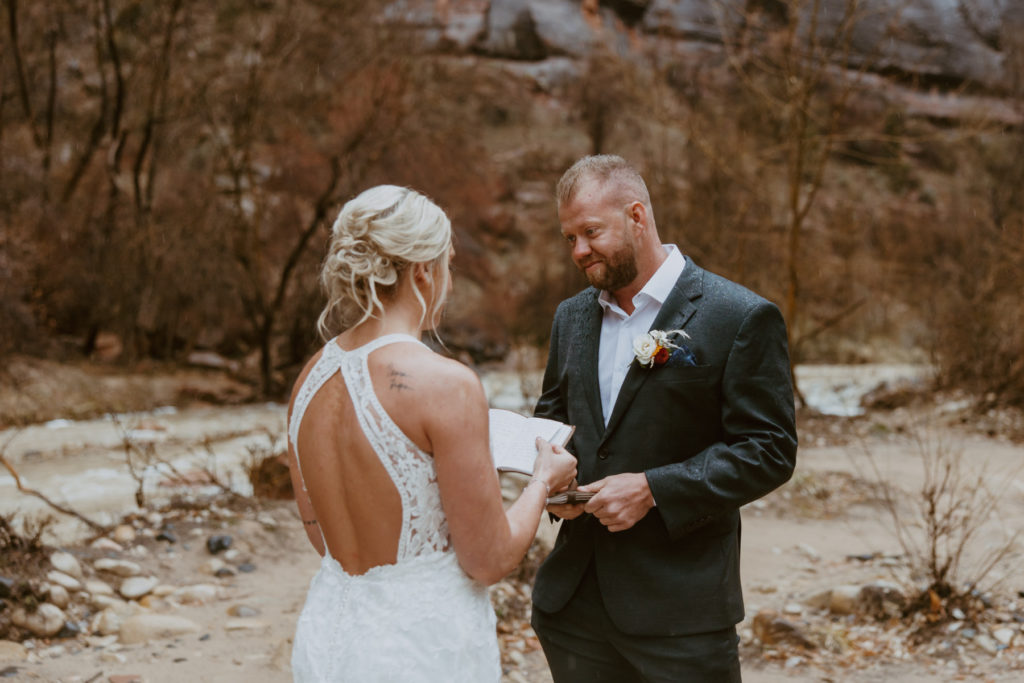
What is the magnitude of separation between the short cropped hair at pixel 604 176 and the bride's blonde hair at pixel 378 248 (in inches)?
29.3

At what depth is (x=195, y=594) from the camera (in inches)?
235

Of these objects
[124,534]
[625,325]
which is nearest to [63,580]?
[124,534]

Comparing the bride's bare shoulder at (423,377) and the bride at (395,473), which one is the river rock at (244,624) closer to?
the bride at (395,473)

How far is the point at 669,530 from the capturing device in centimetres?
258

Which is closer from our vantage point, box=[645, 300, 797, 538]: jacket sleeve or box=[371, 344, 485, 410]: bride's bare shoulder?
box=[371, 344, 485, 410]: bride's bare shoulder

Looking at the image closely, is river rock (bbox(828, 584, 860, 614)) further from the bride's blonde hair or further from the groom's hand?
the bride's blonde hair

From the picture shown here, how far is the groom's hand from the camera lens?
2564 mm

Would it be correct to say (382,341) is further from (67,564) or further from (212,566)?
(212,566)

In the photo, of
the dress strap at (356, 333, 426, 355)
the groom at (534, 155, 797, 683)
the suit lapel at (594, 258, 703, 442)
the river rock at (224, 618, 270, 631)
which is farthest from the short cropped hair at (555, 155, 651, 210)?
the river rock at (224, 618, 270, 631)

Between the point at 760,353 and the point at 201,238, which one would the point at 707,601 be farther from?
the point at 201,238

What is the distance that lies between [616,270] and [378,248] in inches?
36.4

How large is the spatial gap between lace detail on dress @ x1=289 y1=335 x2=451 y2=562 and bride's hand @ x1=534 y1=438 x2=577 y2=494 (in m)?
0.33

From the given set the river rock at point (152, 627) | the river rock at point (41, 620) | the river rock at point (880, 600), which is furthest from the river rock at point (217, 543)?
the river rock at point (880, 600)

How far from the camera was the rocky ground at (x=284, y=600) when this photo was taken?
195 inches
